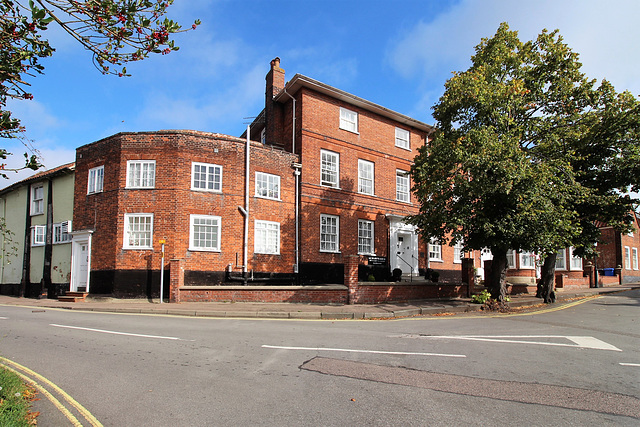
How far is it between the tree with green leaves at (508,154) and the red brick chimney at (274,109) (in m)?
9.07

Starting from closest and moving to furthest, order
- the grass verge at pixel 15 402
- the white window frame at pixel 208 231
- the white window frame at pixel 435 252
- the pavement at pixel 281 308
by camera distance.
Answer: the grass verge at pixel 15 402 → the pavement at pixel 281 308 → the white window frame at pixel 208 231 → the white window frame at pixel 435 252

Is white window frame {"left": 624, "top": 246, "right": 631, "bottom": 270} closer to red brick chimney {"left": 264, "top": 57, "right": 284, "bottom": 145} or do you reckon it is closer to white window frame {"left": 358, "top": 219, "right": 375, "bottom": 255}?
white window frame {"left": 358, "top": 219, "right": 375, "bottom": 255}

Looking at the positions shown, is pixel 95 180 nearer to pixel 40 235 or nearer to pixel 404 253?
pixel 40 235

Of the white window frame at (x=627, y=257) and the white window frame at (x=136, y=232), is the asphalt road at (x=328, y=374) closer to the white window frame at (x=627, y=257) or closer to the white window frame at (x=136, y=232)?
the white window frame at (x=136, y=232)

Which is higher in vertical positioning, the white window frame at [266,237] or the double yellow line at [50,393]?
the white window frame at [266,237]

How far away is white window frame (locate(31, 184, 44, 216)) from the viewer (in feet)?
75.1

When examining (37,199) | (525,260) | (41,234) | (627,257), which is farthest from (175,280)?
(627,257)

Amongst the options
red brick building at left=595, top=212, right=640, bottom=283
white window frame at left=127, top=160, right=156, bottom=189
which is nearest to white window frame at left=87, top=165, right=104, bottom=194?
white window frame at left=127, top=160, right=156, bottom=189

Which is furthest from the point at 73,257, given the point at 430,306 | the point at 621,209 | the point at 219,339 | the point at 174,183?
the point at 621,209

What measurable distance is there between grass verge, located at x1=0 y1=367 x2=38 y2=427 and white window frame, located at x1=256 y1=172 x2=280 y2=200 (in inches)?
568

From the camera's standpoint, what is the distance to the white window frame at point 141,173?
1805 cm

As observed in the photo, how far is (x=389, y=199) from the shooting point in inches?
925

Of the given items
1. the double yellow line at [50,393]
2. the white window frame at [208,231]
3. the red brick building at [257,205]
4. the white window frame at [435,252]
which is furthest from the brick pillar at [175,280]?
the white window frame at [435,252]

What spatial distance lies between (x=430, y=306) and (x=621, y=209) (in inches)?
365
